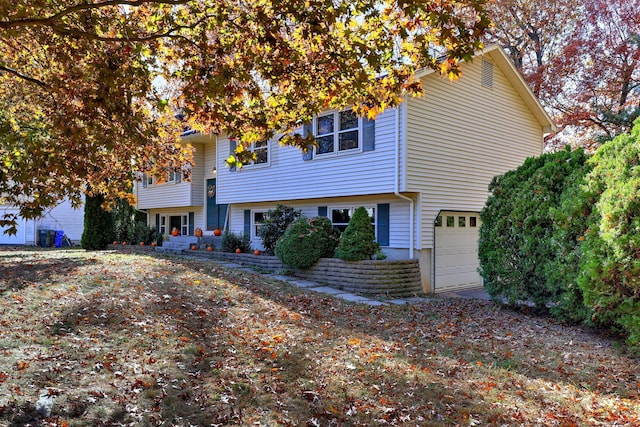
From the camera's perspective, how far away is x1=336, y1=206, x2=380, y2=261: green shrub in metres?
10.8

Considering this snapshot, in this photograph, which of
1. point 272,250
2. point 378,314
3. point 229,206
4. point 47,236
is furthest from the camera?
point 47,236

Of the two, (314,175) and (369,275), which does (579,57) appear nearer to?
(314,175)

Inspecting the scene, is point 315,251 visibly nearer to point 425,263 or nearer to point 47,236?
point 425,263

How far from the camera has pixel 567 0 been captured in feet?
60.5

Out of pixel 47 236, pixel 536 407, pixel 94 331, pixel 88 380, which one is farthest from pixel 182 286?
pixel 47 236

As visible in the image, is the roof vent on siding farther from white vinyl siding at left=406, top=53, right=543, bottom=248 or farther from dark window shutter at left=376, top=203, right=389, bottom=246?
dark window shutter at left=376, top=203, right=389, bottom=246

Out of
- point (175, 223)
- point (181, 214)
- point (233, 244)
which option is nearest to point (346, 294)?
point (233, 244)

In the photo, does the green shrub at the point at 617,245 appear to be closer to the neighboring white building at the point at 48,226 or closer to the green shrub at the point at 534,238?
the green shrub at the point at 534,238

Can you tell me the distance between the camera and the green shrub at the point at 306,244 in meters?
11.4

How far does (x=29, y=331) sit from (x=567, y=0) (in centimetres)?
2153

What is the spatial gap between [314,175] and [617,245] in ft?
28.9

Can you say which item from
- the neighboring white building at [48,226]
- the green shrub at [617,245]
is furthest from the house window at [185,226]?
the green shrub at [617,245]

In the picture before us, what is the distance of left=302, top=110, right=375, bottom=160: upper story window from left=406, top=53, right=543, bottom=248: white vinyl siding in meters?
1.18

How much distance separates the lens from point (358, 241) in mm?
10883
